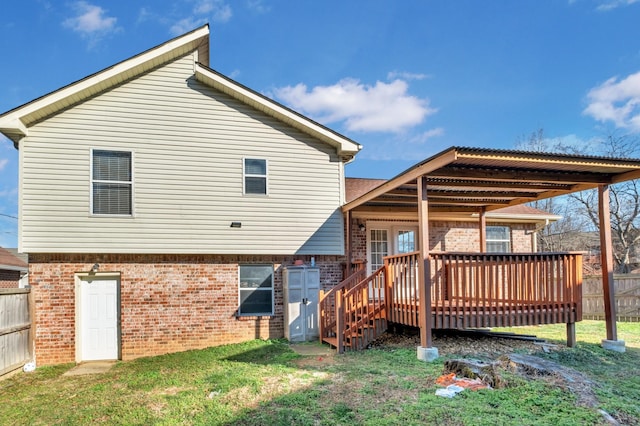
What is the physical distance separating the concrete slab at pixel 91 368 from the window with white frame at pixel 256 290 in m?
2.94

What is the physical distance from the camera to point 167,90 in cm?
1027

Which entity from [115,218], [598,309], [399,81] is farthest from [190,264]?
[399,81]

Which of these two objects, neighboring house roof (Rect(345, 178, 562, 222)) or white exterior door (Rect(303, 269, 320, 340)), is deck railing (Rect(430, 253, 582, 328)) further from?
neighboring house roof (Rect(345, 178, 562, 222))

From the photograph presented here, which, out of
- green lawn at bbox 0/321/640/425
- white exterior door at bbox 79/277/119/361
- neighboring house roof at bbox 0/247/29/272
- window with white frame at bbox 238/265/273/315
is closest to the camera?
green lawn at bbox 0/321/640/425

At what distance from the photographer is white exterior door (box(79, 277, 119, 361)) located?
9586 mm

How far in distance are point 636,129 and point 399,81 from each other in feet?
45.4

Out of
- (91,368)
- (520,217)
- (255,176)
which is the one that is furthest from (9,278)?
(520,217)

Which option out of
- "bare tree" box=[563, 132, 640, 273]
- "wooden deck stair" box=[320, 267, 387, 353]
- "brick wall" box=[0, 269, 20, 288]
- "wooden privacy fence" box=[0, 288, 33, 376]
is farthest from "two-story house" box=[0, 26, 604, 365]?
"bare tree" box=[563, 132, 640, 273]

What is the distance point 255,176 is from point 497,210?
285 inches

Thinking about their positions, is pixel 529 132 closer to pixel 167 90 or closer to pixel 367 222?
pixel 367 222

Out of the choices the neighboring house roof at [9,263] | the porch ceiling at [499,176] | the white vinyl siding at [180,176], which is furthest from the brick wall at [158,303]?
the neighboring house roof at [9,263]

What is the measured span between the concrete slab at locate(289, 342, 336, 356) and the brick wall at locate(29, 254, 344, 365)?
93 cm

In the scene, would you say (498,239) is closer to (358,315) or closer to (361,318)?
(358,315)

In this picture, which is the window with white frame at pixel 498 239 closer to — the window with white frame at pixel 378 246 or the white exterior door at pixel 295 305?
the window with white frame at pixel 378 246
